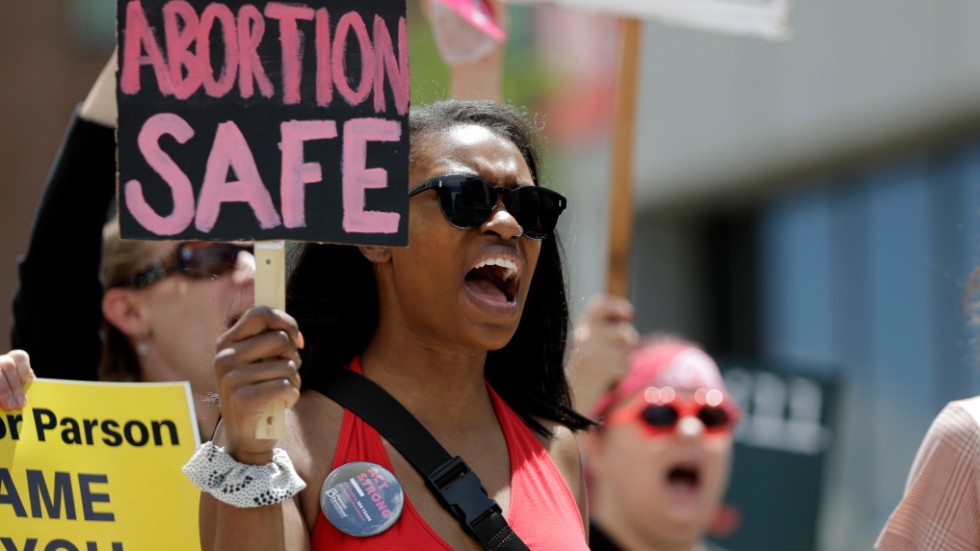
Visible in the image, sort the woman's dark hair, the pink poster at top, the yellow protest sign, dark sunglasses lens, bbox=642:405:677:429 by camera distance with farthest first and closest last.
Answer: dark sunglasses lens, bbox=642:405:677:429 → the pink poster at top → the yellow protest sign → the woman's dark hair

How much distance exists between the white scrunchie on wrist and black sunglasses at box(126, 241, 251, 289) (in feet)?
4.12

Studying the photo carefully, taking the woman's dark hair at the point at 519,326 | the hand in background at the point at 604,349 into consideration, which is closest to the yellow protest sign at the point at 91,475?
the woman's dark hair at the point at 519,326

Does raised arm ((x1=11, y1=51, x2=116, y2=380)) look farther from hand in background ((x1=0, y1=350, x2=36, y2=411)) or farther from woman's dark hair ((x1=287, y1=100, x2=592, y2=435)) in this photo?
woman's dark hair ((x1=287, y1=100, x2=592, y2=435))

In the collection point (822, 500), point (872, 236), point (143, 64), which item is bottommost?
point (822, 500)

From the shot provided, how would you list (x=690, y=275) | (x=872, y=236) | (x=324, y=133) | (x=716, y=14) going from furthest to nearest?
(x=690, y=275), (x=872, y=236), (x=716, y=14), (x=324, y=133)

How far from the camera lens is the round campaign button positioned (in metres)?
2.62

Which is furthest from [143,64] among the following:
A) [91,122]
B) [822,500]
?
[822,500]

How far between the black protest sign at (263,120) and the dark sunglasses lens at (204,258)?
117 cm

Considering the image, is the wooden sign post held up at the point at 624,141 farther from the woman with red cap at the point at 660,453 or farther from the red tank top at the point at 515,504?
the red tank top at the point at 515,504

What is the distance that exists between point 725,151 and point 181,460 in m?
10.2

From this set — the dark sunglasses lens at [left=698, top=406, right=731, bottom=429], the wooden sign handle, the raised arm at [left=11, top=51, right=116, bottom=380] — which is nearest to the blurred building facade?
the dark sunglasses lens at [left=698, top=406, right=731, bottom=429]

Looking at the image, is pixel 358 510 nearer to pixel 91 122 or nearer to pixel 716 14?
pixel 91 122

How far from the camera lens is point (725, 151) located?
509 inches

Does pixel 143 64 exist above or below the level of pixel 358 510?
above
